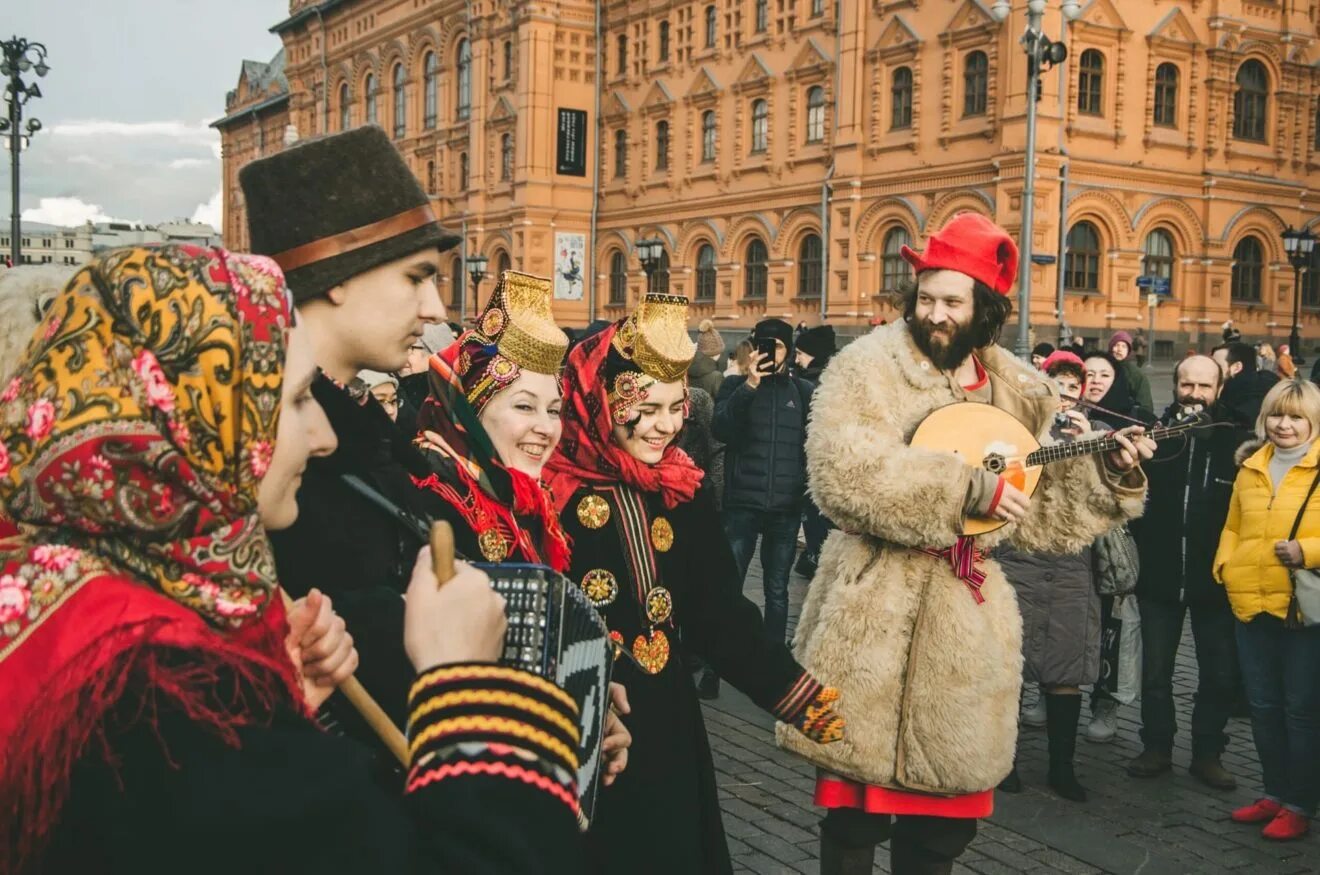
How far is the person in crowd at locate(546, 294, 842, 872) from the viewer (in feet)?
10.2

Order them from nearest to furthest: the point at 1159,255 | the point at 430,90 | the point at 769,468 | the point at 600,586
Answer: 1. the point at 600,586
2. the point at 769,468
3. the point at 1159,255
4. the point at 430,90

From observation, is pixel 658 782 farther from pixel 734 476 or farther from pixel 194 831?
pixel 734 476

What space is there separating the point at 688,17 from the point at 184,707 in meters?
38.2

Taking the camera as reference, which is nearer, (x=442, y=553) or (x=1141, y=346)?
(x=442, y=553)

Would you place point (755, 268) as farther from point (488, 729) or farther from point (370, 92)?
point (488, 729)

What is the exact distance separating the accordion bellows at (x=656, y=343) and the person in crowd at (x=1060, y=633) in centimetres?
275

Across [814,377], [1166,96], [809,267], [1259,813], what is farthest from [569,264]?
[1259,813]

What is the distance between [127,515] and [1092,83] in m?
30.6

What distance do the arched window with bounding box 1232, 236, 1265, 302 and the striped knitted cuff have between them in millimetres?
32776

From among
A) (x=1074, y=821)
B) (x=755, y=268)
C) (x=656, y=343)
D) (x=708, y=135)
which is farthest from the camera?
(x=708, y=135)

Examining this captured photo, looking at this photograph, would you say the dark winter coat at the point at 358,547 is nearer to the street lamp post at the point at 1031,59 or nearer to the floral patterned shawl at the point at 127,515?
the floral patterned shawl at the point at 127,515

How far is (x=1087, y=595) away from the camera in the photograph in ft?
20.4

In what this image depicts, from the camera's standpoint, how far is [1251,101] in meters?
30.7

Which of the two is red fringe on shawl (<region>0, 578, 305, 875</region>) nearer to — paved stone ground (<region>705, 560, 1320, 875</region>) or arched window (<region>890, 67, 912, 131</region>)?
paved stone ground (<region>705, 560, 1320, 875</region>)
